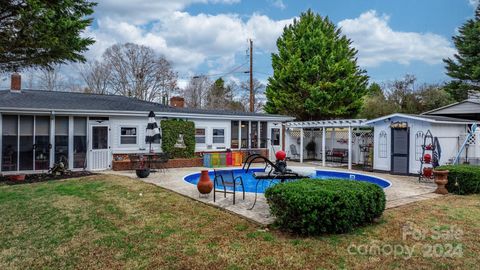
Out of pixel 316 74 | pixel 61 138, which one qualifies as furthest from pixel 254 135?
pixel 61 138

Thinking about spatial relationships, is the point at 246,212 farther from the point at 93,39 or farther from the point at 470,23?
the point at 470,23

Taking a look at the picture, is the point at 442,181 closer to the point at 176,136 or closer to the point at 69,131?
the point at 176,136

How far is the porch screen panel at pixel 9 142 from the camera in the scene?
1230cm

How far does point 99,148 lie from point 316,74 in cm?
1712

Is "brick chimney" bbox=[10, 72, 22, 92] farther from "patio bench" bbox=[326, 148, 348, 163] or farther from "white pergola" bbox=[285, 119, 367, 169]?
"patio bench" bbox=[326, 148, 348, 163]

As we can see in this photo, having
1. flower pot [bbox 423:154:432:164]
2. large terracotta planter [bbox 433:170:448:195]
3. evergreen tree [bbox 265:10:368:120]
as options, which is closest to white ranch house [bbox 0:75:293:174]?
flower pot [bbox 423:154:432:164]

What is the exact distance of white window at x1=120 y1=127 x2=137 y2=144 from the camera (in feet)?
48.3

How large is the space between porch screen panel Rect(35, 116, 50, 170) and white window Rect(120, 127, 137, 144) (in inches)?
115

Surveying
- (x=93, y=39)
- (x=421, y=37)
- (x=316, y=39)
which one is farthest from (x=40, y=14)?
(x=421, y=37)

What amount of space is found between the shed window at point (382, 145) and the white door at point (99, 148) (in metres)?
12.3

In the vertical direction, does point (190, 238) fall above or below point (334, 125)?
below

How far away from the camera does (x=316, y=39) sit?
24766 mm

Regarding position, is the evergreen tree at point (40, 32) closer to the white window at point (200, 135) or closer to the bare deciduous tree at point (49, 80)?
the white window at point (200, 135)

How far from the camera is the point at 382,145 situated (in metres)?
14.6
